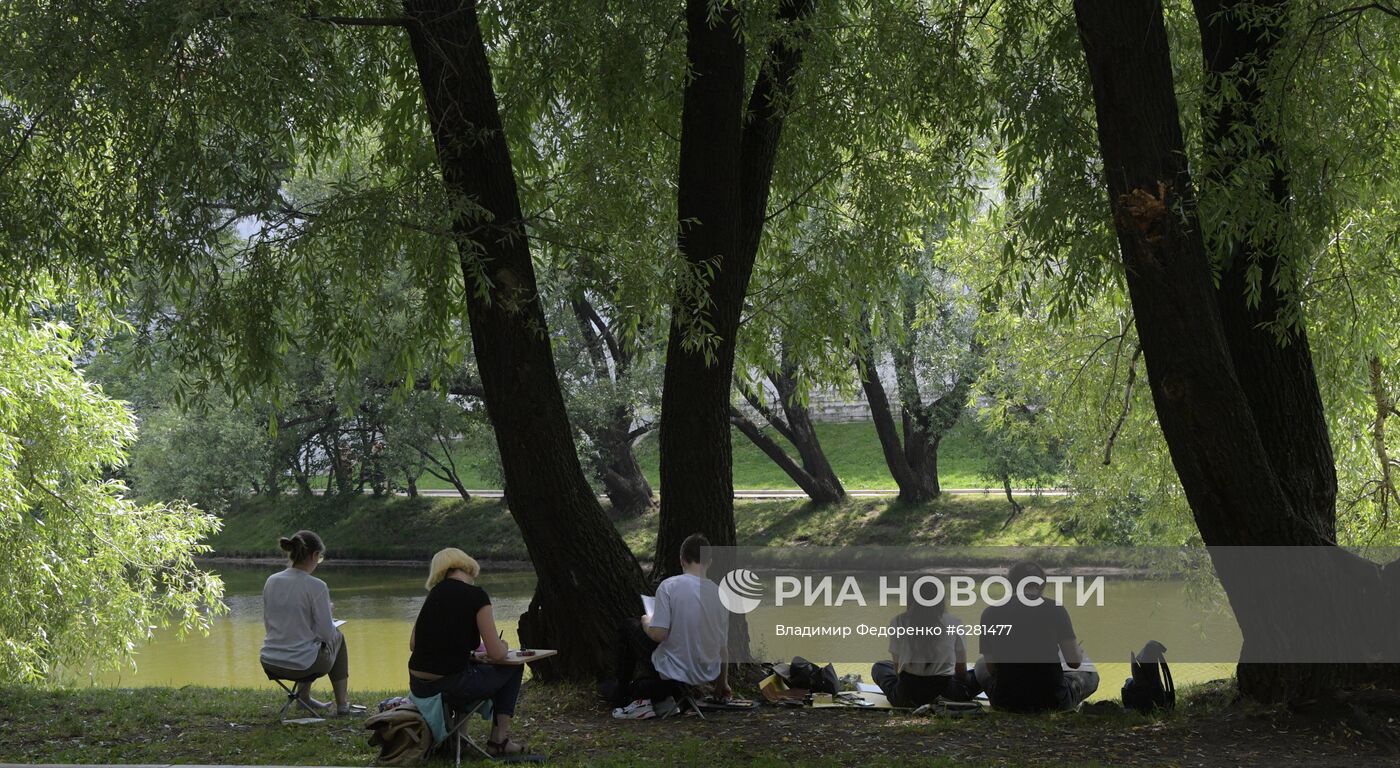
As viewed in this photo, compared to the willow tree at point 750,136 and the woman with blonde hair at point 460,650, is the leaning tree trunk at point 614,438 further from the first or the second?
the woman with blonde hair at point 460,650

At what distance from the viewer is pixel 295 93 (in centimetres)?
698

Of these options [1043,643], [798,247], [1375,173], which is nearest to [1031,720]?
[1043,643]

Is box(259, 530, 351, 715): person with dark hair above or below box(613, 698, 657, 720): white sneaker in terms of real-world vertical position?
above

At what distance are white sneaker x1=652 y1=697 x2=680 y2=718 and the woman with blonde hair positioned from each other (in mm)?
1178

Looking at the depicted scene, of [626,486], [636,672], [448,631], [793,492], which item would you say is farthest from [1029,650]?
[793,492]

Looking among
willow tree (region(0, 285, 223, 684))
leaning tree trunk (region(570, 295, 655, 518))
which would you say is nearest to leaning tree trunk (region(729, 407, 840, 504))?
leaning tree trunk (region(570, 295, 655, 518))

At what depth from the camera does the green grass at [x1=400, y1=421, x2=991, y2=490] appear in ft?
92.3

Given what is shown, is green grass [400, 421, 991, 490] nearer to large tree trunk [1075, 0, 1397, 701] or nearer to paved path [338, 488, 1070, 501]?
paved path [338, 488, 1070, 501]

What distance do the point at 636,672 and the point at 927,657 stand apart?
1.85 metres

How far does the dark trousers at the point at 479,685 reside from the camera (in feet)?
19.7

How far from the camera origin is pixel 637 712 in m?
7.18

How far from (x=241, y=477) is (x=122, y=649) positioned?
16259 millimetres

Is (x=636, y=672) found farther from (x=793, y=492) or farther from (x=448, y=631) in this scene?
(x=793, y=492)

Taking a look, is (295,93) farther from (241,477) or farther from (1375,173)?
(241,477)
